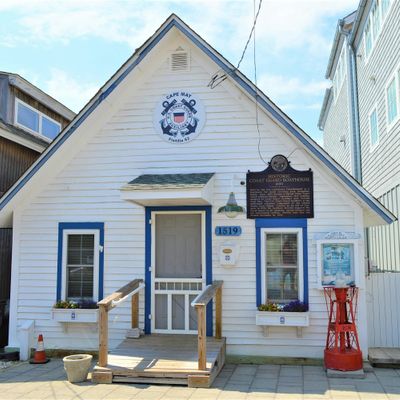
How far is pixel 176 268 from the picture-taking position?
9.23 meters

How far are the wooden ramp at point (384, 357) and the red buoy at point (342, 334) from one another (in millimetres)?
357

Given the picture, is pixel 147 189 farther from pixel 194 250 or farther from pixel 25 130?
pixel 25 130

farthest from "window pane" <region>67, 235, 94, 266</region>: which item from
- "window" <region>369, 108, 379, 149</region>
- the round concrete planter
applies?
"window" <region>369, 108, 379, 149</region>

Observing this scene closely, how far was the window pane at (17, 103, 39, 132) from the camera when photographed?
41.4 ft

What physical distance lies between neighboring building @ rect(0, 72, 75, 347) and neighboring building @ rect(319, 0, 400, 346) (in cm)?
815

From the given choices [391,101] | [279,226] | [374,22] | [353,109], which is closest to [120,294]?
[279,226]

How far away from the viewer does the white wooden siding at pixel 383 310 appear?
9.13m

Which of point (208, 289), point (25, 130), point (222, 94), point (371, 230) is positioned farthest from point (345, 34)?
point (208, 289)

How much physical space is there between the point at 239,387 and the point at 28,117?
9.29 meters

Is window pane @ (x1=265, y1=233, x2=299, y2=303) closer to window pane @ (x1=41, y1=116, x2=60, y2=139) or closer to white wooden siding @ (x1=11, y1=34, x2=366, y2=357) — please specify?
white wooden siding @ (x1=11, y1=34, x2=366, y2=357)

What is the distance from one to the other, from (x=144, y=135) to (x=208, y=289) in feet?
10.8

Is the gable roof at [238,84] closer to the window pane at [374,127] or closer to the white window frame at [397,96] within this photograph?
the white window frame at [397,96]

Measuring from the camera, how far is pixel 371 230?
48.5 ft

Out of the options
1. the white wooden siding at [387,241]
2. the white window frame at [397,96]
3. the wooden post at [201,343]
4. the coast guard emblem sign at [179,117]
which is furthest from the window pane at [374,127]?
the wooden post at [201,343]
